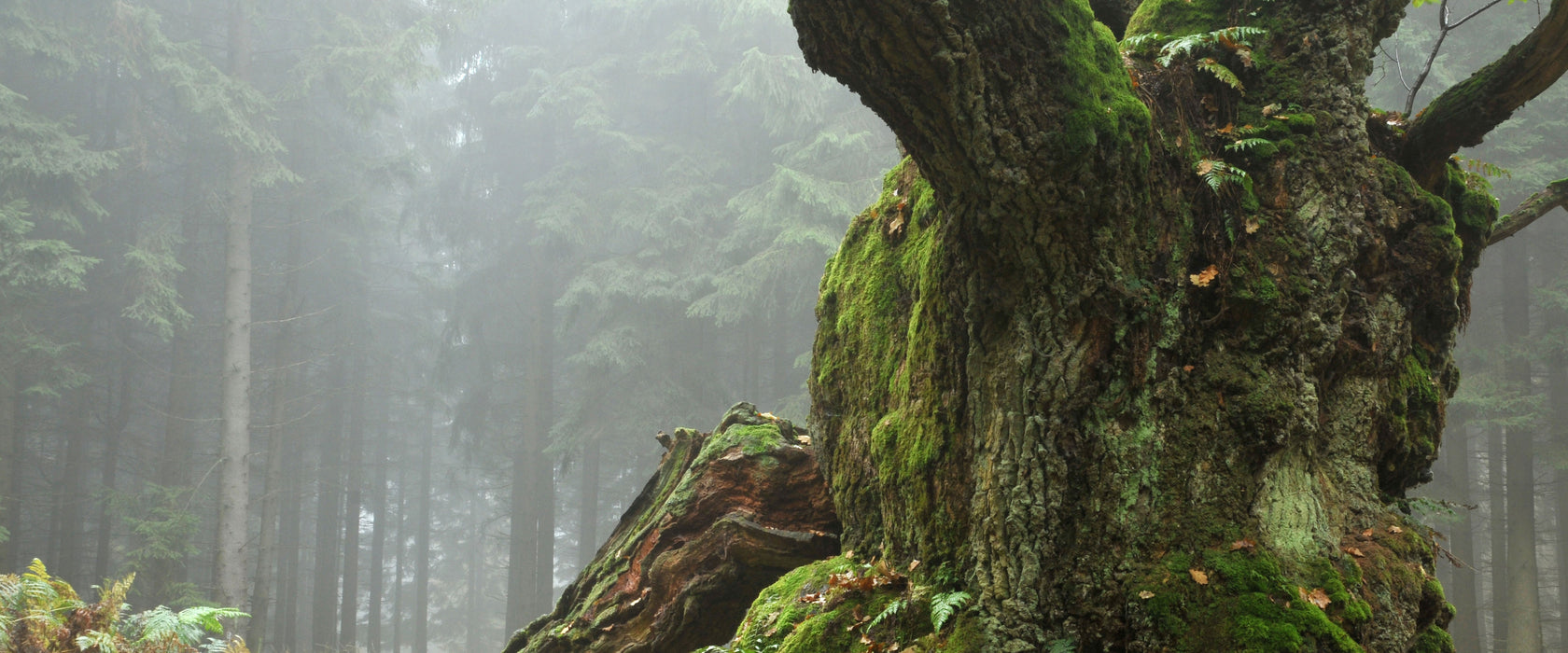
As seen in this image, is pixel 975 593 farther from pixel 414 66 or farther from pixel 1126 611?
pixel 414 66

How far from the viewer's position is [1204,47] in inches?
143

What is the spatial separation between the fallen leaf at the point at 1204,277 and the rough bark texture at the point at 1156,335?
0.01m

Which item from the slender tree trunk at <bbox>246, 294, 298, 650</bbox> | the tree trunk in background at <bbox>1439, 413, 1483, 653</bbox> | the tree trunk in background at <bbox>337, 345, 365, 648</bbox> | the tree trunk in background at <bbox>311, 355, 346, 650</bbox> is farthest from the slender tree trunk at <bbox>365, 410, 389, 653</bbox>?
the tree trunk in background at <bbox>1439, 413, 1483, 653</bbox>

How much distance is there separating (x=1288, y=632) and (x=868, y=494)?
1.87 meters

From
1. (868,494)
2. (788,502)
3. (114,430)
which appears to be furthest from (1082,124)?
(114,430)

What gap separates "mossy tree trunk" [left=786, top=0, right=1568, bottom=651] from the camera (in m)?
2.76

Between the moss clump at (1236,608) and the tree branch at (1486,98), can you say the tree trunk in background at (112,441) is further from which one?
the tree branch at (1486,98)

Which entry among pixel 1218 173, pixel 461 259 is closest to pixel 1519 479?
pixel 1218 173

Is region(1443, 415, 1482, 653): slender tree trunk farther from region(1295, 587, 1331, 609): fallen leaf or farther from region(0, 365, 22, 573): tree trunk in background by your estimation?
region(0, 365, 22, 573): tree trunk in background

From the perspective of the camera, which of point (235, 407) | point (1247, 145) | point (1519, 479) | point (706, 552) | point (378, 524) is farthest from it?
point (378, 524)

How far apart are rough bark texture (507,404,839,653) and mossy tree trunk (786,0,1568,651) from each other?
1.22 meters

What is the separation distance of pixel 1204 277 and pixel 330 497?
85.0 ft

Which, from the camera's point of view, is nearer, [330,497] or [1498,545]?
[1498,545]

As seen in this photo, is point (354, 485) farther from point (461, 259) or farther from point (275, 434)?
point (461, 259)
